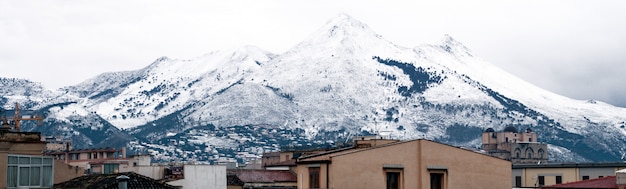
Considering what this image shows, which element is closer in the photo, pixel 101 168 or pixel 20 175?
pixel 20 175

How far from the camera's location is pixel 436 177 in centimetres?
4775

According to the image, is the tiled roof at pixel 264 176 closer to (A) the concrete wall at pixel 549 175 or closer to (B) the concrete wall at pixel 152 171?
(B) the concrete wall at pixel 152 171

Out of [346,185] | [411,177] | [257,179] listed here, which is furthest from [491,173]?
[257,179]

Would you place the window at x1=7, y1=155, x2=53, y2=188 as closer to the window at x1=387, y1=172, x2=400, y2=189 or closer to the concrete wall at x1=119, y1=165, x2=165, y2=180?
the window at x1=387, y1=172, x2=400, y2=189

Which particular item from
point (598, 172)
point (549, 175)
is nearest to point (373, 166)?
point (598, 172)

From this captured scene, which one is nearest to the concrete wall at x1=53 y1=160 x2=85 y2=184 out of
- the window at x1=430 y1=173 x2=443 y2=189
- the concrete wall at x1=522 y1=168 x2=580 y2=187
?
the window at x1=430 y1=173 x2=443 y2=189

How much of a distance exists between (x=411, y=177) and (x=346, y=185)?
3620mm

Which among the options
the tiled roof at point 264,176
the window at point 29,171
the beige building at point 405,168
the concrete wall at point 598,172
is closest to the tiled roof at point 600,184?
the beige building at point 405,168

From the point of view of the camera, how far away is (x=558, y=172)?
86000 millimetres

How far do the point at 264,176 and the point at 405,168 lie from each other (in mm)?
48458

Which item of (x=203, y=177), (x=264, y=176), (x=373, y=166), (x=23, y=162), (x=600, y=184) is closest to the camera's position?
(x=23, y=162)

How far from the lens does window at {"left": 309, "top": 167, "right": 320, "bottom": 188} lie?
45.9m

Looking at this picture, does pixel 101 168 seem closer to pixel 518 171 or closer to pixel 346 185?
pixel 518 171

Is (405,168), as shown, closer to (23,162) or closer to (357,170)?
(357,170)
